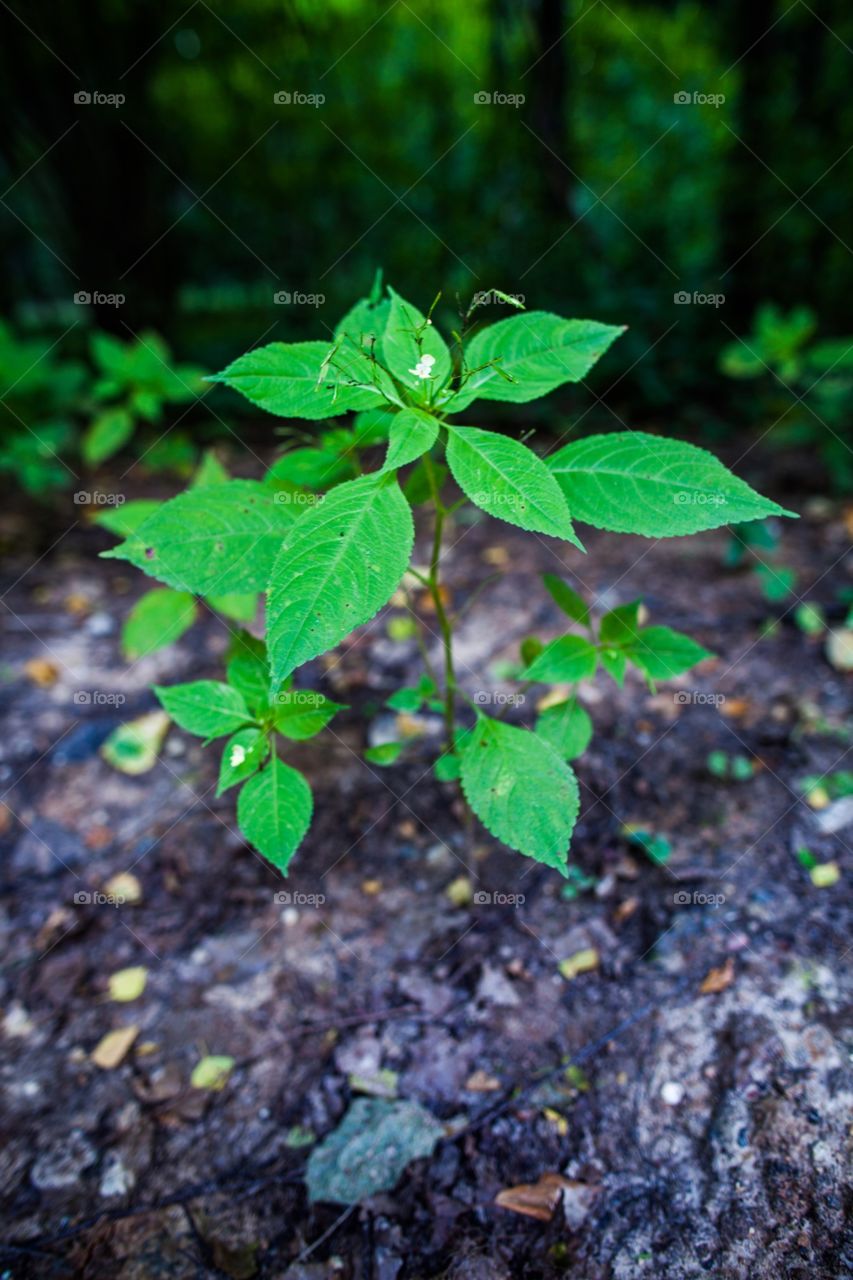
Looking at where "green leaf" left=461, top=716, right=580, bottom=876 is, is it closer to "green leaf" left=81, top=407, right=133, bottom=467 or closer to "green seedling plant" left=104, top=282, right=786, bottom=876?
"green seedling plant" left=104, top=282, right=786, bottom=876

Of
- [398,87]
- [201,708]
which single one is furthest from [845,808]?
[398,87]

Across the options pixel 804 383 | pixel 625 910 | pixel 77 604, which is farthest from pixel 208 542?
pixel 804 383

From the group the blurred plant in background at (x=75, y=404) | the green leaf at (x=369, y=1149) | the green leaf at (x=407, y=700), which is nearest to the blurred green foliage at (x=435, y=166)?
the blurred plant in background at (x=75, y=404)

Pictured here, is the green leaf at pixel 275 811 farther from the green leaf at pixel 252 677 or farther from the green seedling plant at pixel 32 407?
the green seedling plant at pixel 32 407

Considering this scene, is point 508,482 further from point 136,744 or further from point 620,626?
point 136,744

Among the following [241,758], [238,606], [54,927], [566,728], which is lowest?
[54,927]

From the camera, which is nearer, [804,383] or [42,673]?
[42,673]

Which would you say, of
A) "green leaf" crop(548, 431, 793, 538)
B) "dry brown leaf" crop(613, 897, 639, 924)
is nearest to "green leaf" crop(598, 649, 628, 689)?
"green leaf" crop(548, 431, 793, 538)
